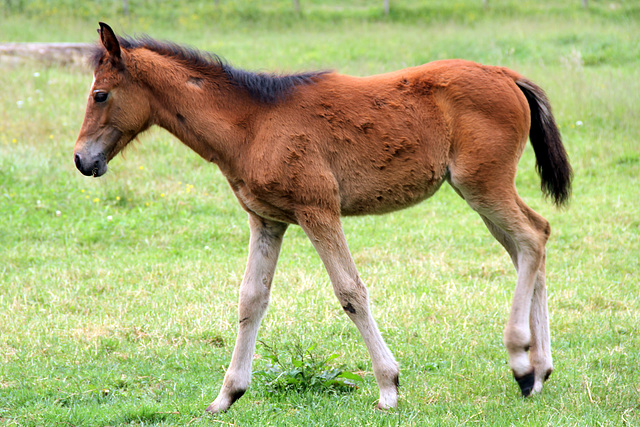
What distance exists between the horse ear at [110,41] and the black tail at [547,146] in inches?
99.8

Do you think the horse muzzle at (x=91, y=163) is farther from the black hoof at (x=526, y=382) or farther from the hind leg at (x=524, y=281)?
the black hoof at (x=526, y=382)

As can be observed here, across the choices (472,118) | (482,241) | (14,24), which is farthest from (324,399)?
(14,24)

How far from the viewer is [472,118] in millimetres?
4043

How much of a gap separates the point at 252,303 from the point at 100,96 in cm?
152

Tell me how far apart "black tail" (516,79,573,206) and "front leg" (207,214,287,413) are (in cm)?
184

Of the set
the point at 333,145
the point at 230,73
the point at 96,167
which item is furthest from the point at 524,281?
the point at 96,167

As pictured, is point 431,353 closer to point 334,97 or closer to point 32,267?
point 334,97

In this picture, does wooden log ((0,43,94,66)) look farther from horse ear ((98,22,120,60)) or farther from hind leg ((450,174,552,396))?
hind leg ((450,174,552,396))

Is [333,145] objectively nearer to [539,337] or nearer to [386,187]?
[386,187]

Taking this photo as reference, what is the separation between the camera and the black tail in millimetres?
4348

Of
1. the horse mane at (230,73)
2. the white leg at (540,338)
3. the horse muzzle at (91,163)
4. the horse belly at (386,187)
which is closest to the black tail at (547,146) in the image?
the white leg at (540,338)

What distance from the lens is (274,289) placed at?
6.11 metres

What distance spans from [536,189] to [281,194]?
6353mm

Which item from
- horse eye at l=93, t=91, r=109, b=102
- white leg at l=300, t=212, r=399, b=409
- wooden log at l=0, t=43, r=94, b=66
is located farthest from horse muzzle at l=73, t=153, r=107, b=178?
wooden log at l=0, t=43, r=94, b=66
